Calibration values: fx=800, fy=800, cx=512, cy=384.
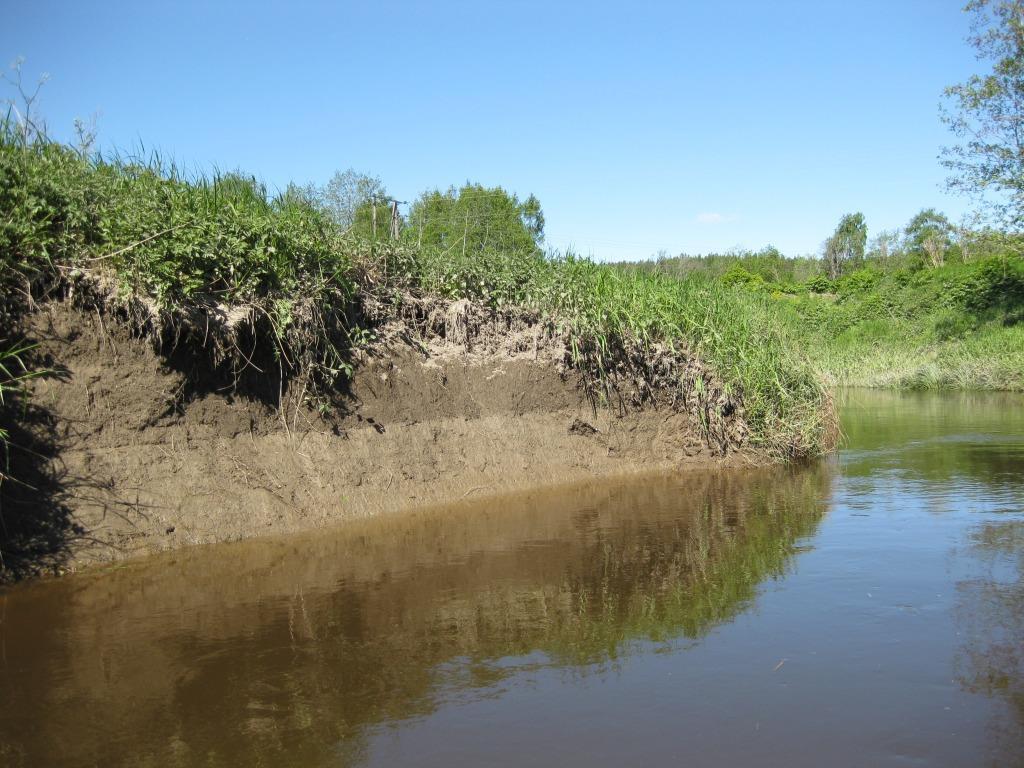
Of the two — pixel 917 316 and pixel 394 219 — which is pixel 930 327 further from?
pixel 394 219

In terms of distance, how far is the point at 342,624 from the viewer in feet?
15.2

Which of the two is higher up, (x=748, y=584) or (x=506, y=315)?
(x=506, y=315)

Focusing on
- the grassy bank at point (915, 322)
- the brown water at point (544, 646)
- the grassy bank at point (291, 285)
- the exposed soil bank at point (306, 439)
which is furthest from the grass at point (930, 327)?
the brown water at point (544, 646)

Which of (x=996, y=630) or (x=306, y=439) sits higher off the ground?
(x=306, y=439)

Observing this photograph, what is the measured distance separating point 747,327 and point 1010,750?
6.82 metres

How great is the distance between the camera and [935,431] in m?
12.5

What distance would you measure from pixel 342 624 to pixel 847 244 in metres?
52.7

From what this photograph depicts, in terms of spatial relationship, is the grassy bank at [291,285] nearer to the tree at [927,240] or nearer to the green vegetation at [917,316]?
the green vegetation at [917,316]

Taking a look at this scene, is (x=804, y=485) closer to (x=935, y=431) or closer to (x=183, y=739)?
(x=935, y=431)

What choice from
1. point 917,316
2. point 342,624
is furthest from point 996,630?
point 917,316

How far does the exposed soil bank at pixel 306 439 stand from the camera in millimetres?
5660

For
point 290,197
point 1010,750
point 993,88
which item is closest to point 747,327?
point 290,197

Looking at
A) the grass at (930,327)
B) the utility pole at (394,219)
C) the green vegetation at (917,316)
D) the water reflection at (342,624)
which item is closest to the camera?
the water reflection at (342,624)

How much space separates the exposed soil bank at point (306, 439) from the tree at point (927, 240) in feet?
128
